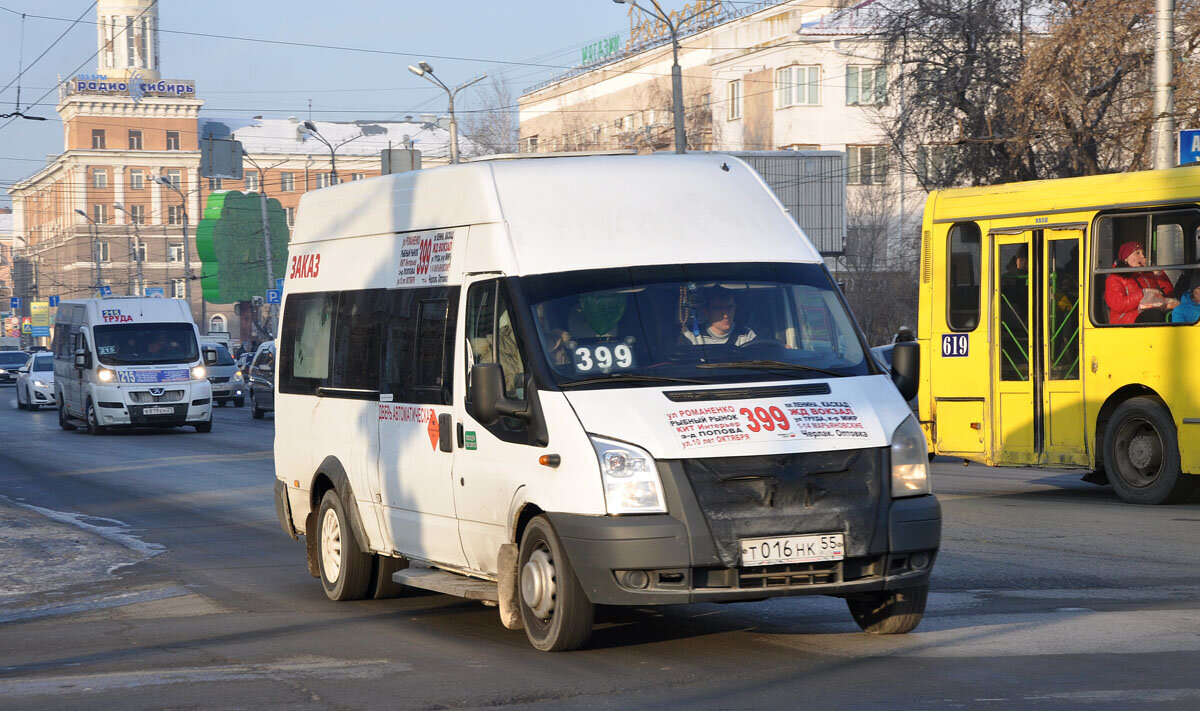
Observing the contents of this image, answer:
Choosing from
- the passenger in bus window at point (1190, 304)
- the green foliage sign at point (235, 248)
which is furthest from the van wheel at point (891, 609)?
the green foliage sign at point (235, 248)

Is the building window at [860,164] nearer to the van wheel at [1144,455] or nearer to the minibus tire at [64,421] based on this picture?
the minibus tire at [64,421]

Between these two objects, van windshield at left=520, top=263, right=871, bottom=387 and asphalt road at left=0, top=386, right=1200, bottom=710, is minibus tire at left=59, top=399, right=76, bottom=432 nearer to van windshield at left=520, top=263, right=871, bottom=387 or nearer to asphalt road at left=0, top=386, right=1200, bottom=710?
asphalt road at left=0, top=386, right=1200, bottom=710

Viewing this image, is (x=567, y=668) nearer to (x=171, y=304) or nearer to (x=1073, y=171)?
(x=1073, y=171)

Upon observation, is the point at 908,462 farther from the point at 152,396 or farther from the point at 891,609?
the point at 152,396

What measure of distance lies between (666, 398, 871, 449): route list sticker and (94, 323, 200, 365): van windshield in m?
24.9

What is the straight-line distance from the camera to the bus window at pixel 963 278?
54.3 ft

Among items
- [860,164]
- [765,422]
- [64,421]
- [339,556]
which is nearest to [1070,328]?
[339,556]

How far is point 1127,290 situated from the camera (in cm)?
1523

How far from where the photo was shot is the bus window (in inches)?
652

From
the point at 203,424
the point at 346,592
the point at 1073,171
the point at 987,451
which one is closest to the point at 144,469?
the point at 203,424

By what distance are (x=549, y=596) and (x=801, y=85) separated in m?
60.7

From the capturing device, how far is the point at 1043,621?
28.1 feet

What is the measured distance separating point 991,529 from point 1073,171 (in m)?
15.9

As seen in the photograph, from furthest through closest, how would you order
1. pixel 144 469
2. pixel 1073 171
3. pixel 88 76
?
pixel 88 76 → pixel 1073 171 → pixel 144 469
